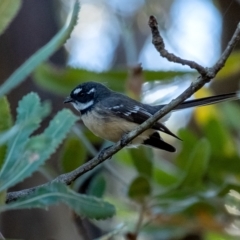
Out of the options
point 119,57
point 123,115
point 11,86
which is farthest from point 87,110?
point 119,57

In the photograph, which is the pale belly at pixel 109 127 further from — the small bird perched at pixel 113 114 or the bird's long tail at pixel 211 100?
the bird's long tail at pixel 211 100

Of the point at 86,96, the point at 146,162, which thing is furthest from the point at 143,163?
the point at 86,96

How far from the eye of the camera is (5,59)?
7.80ft

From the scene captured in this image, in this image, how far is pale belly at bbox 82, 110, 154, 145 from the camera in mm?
1915

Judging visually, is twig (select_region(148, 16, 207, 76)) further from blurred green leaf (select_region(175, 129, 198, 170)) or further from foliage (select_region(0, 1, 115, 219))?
blurred green leaf (select_region(175, 129, 198, 170))

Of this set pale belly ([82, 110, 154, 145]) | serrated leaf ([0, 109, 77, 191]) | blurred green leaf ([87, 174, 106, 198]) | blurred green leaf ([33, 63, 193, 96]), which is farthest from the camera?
pale belly ([82, 110, 154, 145])

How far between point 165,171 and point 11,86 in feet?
3.72

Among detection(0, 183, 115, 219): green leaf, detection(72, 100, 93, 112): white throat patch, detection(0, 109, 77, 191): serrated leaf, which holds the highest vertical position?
detection(72, 100, 93, 112): white throat patch

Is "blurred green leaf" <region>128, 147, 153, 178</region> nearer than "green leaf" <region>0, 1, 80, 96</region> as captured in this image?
No

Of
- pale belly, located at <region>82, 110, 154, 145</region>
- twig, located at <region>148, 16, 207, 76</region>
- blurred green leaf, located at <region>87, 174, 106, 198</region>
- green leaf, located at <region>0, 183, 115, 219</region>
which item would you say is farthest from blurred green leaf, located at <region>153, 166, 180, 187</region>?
green leaf, located at <region>0, 183, 115, 219</region>

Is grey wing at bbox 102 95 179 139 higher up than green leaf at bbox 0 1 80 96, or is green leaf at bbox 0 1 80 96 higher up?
green leaf at bbox 0 1 80 96

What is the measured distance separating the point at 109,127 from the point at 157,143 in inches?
7.6

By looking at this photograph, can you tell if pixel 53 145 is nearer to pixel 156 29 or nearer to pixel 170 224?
pixel 156 29

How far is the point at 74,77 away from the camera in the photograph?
1855 mm
